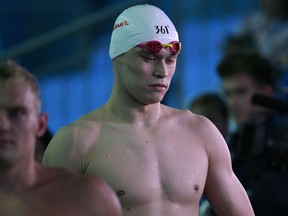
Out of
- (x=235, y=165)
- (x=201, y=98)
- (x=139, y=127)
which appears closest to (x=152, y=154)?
(x=139, y=127)

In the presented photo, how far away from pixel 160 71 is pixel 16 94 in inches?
45.1

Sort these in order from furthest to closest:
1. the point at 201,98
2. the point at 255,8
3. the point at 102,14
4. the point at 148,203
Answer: the point at 255,8, the point at 102,14, the point at 201,98, the point at 148,203

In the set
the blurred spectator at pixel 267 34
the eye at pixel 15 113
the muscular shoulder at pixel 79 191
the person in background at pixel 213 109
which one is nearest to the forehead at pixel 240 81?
the person in background at pixel 213 109

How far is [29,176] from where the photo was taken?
3562mm

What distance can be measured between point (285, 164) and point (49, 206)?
240cm

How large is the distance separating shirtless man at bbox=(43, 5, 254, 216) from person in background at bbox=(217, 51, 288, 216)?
0.83 meters

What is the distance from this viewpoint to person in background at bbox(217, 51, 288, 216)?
18.5 ft

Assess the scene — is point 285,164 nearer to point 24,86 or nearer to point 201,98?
point 201,98

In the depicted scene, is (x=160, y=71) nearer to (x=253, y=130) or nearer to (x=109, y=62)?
(x=253, y=130)

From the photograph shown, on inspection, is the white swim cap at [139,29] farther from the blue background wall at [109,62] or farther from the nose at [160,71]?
the blue background wall at [109,62]

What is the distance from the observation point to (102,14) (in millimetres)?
8141

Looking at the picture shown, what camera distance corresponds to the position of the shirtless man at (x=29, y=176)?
3.46 metres

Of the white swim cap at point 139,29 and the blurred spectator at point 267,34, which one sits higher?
the blurred spectator at point 267,34

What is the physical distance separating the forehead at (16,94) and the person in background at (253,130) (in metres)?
2.19
